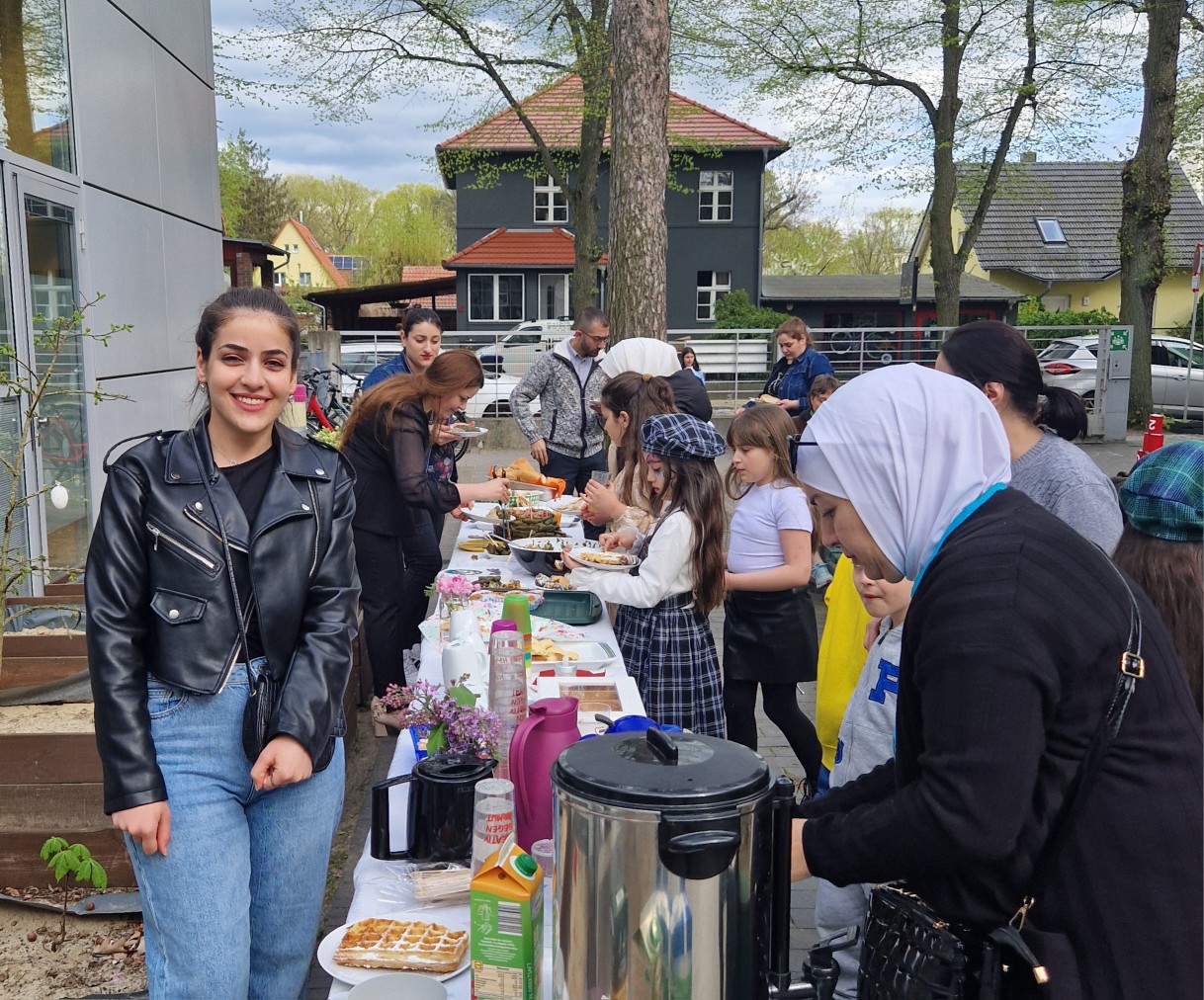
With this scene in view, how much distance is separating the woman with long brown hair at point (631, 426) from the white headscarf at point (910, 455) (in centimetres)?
330

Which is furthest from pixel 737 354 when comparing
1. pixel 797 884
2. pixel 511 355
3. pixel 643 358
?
pixel 797 884

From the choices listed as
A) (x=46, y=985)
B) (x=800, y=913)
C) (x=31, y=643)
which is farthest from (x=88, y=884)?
(x=800, y=913)

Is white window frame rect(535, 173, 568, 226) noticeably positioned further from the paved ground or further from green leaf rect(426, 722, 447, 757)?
green leaf rect(426, 722, 447, 757)

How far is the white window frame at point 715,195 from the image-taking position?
3484 centimetres

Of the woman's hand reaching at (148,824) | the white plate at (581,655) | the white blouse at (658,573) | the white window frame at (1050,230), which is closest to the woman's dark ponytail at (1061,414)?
the white blouse at (658,573)

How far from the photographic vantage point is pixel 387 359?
20.8 m

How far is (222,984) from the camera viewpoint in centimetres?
218

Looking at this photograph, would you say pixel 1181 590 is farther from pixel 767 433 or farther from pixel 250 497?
pixel 767 433

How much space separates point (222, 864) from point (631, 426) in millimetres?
3348

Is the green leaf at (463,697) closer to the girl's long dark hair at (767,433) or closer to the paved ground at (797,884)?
the paved ground at (797,884)

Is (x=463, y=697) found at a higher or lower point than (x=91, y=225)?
lower

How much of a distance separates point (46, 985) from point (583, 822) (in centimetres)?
272

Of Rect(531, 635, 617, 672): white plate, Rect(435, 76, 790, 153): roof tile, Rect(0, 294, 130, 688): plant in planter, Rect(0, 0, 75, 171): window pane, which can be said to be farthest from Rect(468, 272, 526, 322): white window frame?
Rect(531, 635, 617, 672): white plate

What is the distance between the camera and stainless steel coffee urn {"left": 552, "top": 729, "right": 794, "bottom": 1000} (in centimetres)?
151
